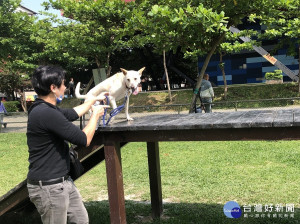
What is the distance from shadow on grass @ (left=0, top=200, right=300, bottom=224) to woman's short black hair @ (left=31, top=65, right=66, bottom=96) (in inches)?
98.8

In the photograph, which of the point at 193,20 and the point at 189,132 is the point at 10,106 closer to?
the point at 193,20

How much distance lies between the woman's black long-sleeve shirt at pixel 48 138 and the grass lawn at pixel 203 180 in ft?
7.10

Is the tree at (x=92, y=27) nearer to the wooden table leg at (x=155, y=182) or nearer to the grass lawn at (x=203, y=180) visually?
the grass lawn at (x=203, y=180)

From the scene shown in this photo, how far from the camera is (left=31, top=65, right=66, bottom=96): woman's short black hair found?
254 cm

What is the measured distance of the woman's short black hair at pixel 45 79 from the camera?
100.0 inches

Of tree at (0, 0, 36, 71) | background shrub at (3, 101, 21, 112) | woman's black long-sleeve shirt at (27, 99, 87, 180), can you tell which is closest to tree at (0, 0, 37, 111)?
tree at (0, 0, 36, 71)

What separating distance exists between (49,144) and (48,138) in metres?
0.05

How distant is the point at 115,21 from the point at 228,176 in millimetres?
9135

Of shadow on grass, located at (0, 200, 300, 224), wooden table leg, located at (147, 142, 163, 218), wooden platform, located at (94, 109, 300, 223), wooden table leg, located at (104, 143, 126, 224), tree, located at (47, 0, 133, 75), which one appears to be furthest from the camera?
tree, located at (47, 0, 133, 75)

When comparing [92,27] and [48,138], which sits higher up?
[92,27]

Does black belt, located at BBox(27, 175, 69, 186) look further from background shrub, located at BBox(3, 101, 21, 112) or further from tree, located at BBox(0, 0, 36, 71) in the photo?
background shrub, located at BBox(3, 101, 21, 112)

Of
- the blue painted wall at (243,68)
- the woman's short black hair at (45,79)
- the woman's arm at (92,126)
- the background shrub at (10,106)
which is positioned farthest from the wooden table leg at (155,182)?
the background shrub at (10,106)

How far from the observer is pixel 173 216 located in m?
4.54

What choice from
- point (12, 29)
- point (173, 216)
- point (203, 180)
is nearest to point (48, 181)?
point (173, 216)
